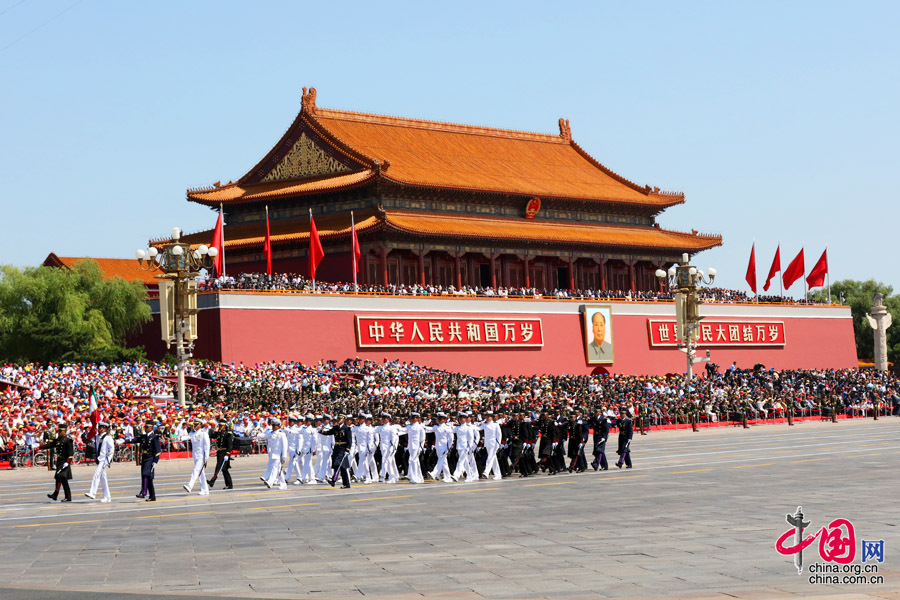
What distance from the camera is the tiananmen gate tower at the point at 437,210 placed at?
53594mm

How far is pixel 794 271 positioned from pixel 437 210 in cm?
1831

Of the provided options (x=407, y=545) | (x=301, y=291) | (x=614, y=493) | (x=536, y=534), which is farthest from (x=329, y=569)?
(x=301, y=291)

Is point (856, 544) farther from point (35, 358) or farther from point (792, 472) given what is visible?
point (35, 358)

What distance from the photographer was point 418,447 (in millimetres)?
24688

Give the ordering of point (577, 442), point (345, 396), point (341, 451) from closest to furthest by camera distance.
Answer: point (341, 451)
point (577, 442)
point (345, 396)

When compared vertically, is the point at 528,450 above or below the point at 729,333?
below

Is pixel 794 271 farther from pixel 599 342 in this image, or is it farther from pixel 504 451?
pixel 504 451

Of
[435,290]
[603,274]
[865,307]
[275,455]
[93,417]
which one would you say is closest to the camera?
[275,455]

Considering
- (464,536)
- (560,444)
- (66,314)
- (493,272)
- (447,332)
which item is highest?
(493,272)

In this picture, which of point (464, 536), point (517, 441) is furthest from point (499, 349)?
point (464, 536)

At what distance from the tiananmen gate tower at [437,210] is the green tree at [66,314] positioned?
7849 mm

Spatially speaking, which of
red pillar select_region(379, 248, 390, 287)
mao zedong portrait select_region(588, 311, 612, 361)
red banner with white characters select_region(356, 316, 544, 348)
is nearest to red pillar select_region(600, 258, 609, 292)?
mao zedong portrait select_region(588, 311, 612, 361)

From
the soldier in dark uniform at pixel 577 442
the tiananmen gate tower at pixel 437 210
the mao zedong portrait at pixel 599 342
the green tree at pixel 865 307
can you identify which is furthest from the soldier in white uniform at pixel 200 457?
the green tree at pixel 865 307

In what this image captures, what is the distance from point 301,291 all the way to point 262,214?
39.1 feet
